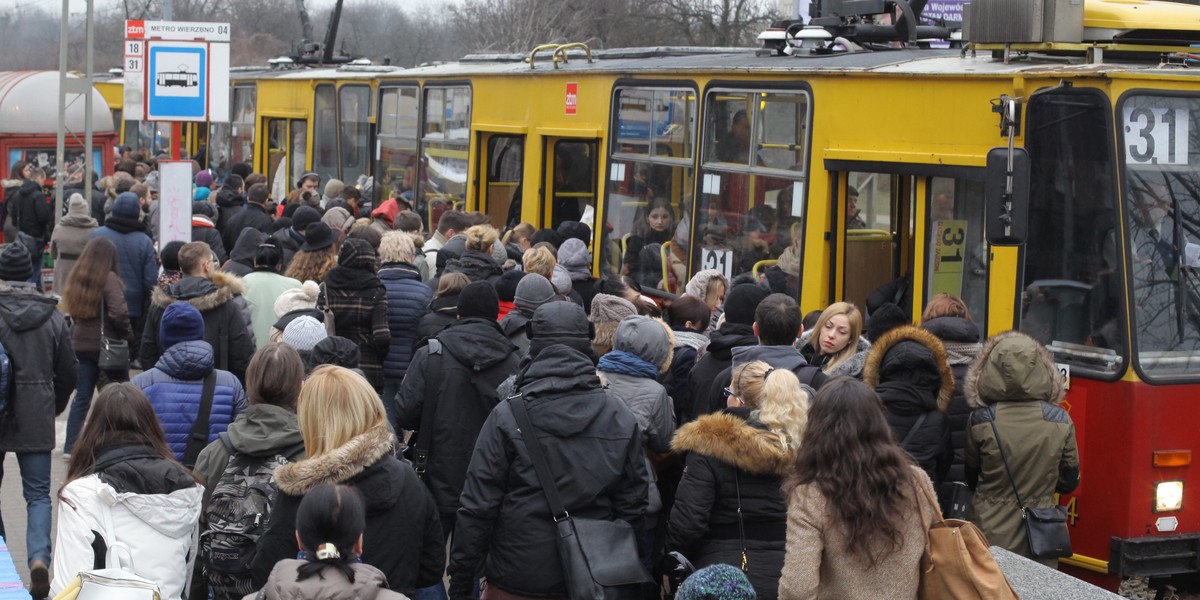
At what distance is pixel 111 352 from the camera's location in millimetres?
8820

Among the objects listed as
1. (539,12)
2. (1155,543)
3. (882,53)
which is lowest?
(1155,543)

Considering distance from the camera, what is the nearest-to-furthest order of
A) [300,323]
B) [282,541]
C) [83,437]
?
[282,541], [83,437], [300,323]

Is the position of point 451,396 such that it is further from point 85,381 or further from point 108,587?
point 85,381

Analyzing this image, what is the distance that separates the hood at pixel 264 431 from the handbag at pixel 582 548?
78 centimetres

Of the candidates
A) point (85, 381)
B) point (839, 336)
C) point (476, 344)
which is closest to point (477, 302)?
point (476, 344)

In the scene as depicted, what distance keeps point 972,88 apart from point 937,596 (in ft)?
11.8

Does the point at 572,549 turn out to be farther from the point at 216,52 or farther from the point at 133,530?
the point at 216,52

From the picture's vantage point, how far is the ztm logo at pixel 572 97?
11.5m

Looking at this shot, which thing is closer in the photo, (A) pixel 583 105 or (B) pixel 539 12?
(A) pixel 583 105

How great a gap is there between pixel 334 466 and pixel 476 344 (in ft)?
5.85

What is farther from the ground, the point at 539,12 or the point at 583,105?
the point at 539,12

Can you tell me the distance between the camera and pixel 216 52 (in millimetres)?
11523

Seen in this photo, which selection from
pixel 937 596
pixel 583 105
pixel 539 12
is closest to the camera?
pixel 937 596

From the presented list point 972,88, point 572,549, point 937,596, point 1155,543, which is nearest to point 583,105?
point 972,88
